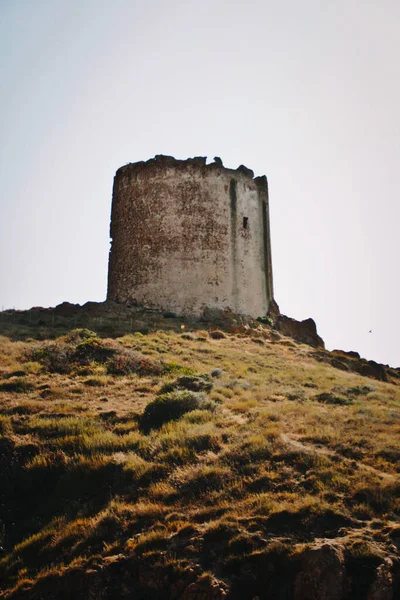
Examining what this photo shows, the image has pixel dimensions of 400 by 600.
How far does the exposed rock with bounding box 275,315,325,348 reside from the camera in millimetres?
24747

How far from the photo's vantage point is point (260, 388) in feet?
47.0

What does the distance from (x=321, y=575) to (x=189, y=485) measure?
8.02 ft

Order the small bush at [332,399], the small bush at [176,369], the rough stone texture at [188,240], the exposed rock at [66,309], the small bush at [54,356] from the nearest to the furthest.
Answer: the small bush at [332,399] < the small bush at [54,356] < the small bush at [176,369] < the exposed rock at [66,309] < the rough stone texture at [188,240]

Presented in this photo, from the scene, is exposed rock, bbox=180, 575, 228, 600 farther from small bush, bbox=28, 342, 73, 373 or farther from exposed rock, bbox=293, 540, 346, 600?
small bush, bbox=28, 342, 73, 373

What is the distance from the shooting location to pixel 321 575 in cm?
647

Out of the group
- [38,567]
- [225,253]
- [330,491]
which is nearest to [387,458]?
[330,491]

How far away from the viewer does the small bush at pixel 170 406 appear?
437 inches

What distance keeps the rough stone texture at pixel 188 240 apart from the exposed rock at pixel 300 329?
3.22ft

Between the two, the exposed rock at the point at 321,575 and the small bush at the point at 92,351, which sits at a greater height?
the small bush at the point at 92,351

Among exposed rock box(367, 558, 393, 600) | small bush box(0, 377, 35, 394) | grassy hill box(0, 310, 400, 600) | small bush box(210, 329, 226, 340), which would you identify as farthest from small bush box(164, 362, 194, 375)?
exposed rock box(367, 558, 393, 600)

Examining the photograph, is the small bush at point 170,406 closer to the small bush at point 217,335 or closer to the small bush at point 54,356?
the small bush at point 54,356

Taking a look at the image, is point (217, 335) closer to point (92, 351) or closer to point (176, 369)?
point (176, 369)

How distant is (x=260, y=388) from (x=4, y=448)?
21.0ft

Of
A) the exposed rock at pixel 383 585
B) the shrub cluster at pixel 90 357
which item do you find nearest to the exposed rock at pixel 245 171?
the shrub cluster at pixel 90 357
